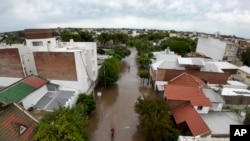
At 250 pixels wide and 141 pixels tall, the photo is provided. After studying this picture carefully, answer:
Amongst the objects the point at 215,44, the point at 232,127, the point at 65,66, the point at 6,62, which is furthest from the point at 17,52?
the point at 215,44

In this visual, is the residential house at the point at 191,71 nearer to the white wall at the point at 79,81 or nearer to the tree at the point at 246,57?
the white wall at the point at 79,81

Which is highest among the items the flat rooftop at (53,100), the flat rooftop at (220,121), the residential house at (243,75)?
the flat rooftop at (53,100)

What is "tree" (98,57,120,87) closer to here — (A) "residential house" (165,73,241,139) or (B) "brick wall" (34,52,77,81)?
(B) "brick wall" (34,52,77,81)

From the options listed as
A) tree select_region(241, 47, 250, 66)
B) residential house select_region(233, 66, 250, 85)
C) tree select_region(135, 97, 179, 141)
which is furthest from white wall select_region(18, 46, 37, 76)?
tree select_region(241, 47, 250, 66)

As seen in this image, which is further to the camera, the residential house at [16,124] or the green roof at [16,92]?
the green roof at [16,92]

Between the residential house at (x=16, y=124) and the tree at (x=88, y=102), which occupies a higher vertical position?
the residential house at (x=16, y=124)

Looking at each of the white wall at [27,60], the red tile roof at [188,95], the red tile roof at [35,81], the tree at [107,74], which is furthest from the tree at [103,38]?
the red tile roof at [188,95]

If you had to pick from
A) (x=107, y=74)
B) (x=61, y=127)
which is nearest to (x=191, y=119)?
(x=61, y=127)
